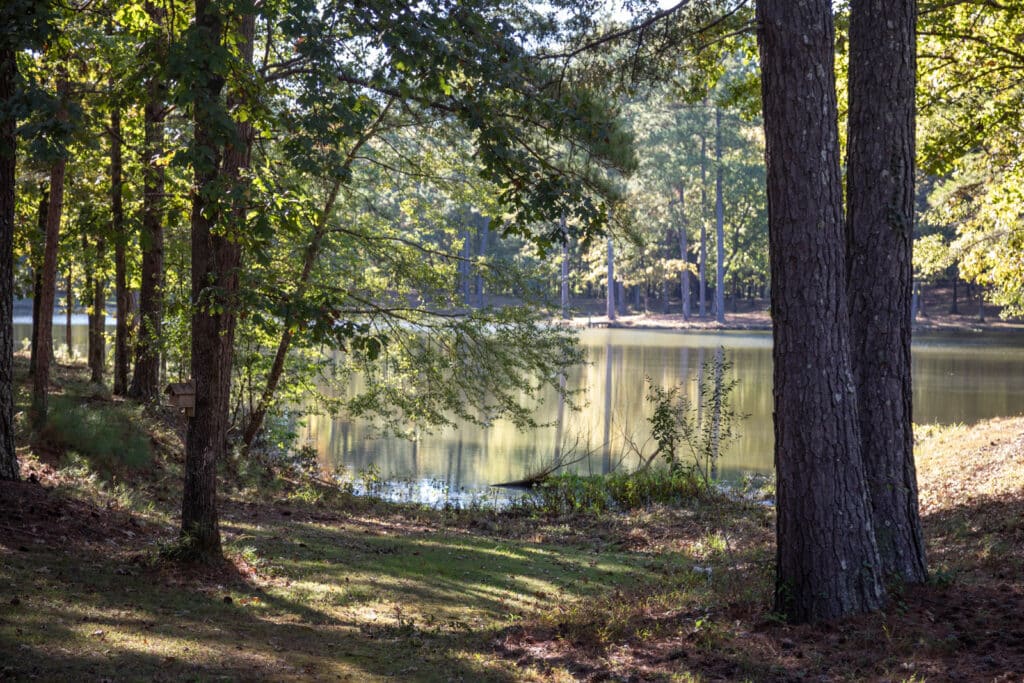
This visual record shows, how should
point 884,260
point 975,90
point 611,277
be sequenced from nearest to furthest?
1. point 884,260
2. point 975,90
3. point 611,277

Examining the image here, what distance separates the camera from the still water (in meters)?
16.3

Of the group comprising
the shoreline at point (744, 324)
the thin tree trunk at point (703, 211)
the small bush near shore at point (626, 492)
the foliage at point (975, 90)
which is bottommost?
the small bush near shore at point (626, 492)

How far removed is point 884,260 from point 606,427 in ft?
46.0

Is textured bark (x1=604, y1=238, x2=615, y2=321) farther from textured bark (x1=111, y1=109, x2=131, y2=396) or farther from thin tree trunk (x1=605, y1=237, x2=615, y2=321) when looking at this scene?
textured bark (x1=111, y1=109, x2=131, y2=396)

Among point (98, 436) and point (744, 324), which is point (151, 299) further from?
point (744, 324)

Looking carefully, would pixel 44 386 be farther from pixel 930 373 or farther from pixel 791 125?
pixel 930 373

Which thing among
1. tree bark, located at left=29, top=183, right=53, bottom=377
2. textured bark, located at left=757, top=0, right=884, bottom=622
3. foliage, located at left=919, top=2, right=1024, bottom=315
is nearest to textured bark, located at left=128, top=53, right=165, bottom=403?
tree bark, located at left=29, top=183, right=53, bottom=377

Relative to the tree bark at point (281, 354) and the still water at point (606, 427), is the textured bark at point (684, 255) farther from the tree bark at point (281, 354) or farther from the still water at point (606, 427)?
the tree bark at point (281, 354)

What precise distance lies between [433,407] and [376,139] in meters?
4.25

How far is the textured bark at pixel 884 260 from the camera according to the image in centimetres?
605

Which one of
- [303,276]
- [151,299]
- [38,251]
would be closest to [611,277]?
[38,251]

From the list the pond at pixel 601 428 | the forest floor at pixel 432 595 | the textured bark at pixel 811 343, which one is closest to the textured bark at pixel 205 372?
the forest floor at pixel 432 595

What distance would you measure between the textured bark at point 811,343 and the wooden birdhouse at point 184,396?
4332mm

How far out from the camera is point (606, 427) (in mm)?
19953
